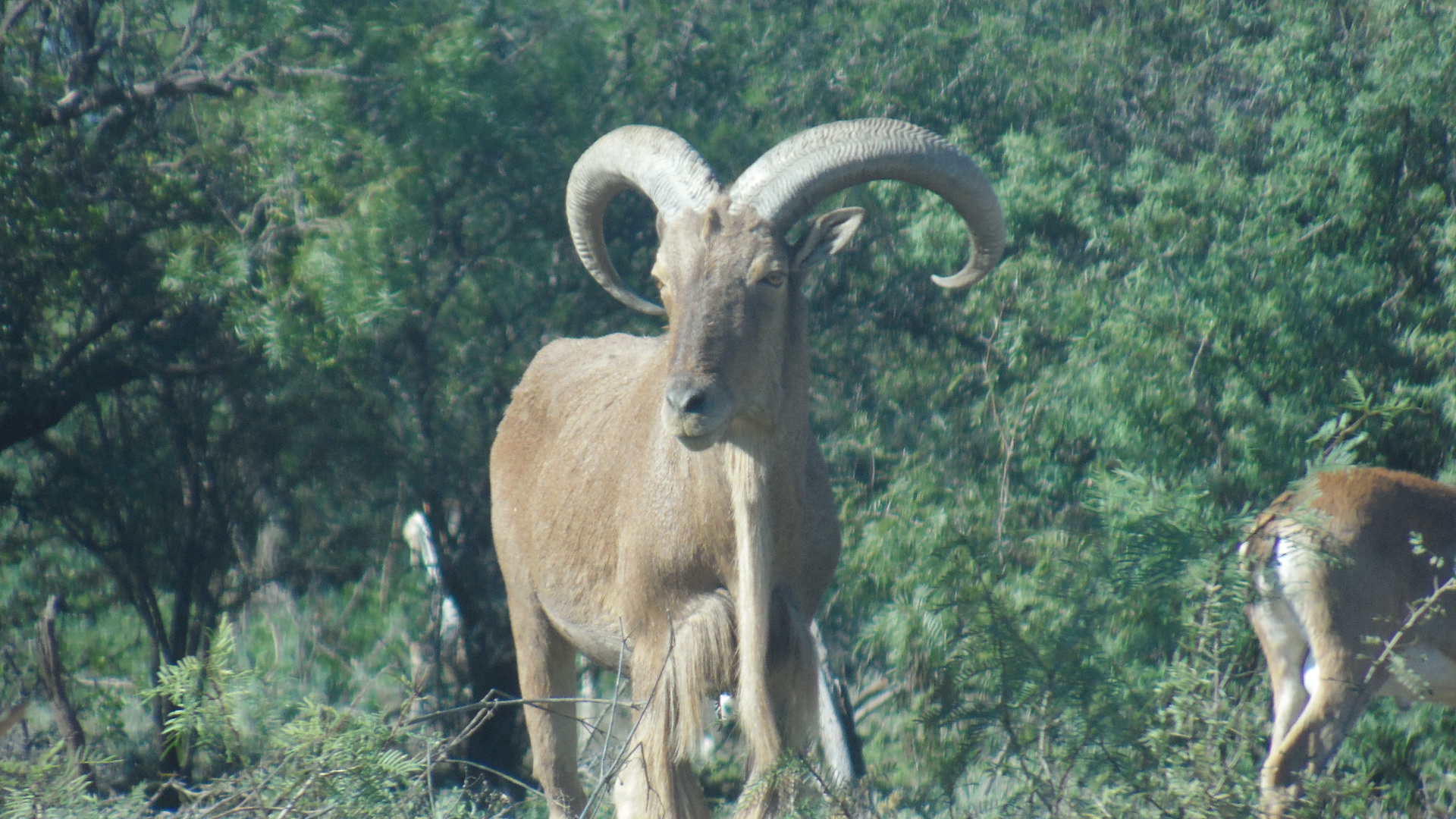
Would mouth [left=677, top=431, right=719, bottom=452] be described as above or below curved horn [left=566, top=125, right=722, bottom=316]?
below

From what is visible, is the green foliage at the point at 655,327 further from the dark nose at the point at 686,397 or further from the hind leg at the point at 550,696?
the dark nose at the point at 686,397

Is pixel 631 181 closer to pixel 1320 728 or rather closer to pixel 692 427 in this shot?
pixel 692 427

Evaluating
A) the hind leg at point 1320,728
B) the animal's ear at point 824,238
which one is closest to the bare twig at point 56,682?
the animal's ear at point 824,238

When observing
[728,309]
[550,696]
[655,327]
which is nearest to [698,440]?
[728,309]

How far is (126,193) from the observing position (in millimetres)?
7875

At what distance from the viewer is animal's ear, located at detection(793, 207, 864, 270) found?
16.3ft

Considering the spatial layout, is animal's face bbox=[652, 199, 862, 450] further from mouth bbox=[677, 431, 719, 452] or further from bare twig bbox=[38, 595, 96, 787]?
bare twig bbox=[38, 595, 96, 787]

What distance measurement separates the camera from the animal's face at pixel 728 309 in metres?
4.29

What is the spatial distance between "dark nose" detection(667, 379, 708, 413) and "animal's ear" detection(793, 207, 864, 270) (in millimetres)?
942

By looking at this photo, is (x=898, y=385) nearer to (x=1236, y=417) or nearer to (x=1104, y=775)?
(x=1236, y=417)

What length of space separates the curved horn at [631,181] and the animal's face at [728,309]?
154mm

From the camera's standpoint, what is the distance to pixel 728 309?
4.56 metres

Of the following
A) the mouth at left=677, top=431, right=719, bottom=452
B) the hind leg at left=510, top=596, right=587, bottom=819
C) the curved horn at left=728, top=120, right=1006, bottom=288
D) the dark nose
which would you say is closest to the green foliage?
the hind leg at left=510, top=596, right=587, bottom=819

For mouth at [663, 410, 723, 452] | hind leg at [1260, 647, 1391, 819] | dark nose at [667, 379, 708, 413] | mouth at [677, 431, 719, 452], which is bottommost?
hind leg at [1260, 647, 1391, 819]
